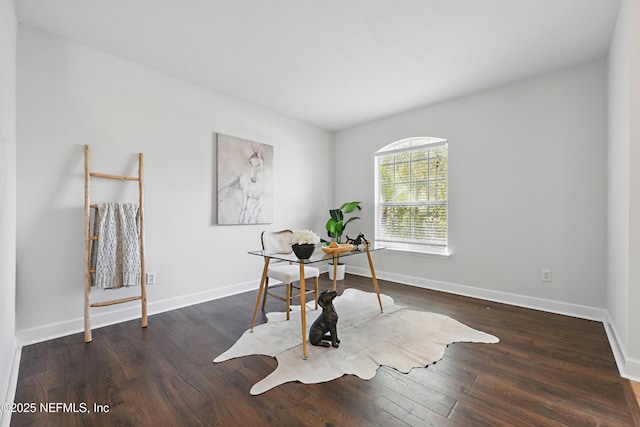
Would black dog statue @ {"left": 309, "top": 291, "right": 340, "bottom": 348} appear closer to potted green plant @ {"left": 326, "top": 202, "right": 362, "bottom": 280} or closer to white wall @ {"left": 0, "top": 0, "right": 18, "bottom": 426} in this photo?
white wall @ {"left": 0, "top": 0, "right": 18, "bottom": 426}

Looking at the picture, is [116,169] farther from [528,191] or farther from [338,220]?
[528,191]

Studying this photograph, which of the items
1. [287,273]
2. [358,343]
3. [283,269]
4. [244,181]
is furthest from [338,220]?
[358,343]

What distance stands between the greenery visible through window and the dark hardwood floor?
1740 mm

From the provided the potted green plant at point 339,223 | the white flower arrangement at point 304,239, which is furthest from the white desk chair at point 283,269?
the potted green plant at point 339,223

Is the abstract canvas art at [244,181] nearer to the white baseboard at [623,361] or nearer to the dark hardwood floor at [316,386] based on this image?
the dark hardwood floor at [316,386]

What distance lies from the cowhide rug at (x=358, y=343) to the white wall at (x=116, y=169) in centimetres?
124

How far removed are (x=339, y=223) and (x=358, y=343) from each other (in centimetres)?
241

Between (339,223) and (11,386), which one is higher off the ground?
(339,223)

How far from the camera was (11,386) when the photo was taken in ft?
5.63

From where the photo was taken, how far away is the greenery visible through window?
157 inches

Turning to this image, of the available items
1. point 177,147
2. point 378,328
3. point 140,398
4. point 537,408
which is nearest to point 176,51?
point 177,147

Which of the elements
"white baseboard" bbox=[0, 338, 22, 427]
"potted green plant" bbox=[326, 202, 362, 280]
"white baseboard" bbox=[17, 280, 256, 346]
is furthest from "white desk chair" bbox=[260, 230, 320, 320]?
"white baseboard" bbox=[0, 338, 22, 427]

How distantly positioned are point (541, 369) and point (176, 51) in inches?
155

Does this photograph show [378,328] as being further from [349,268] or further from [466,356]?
[349,268]
